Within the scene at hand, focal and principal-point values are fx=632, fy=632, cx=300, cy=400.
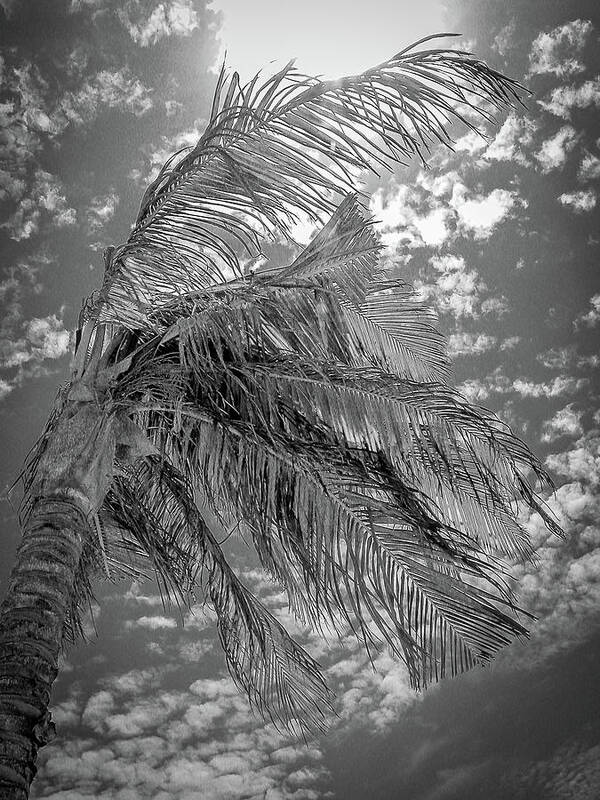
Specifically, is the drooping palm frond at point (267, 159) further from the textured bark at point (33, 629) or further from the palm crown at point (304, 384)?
the textured bark at point (33, 629)

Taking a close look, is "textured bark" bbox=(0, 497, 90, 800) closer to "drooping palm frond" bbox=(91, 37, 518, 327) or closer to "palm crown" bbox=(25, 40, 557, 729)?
"palm crown" bbox=(25, 40, 557, 729)

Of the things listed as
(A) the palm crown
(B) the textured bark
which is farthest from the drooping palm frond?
(B) the textured bark

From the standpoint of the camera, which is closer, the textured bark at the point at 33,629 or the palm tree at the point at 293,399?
the textured bark at the point at 33,629

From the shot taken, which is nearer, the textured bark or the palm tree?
the textured bark

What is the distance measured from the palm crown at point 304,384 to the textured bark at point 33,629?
1.27 feet

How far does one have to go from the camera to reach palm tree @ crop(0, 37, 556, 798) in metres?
3.57

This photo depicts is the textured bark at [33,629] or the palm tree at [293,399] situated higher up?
the palm tree at [293,399]

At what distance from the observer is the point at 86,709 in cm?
1702

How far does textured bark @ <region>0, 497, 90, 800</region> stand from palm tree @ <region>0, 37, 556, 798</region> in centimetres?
2

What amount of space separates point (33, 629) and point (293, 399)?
82.9 inches

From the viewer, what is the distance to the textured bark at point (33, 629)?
251 centimetres

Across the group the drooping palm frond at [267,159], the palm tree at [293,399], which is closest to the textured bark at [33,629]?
the palm tree at [293,399]

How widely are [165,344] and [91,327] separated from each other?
1.73 feet

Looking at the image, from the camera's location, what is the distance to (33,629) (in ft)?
9.41
